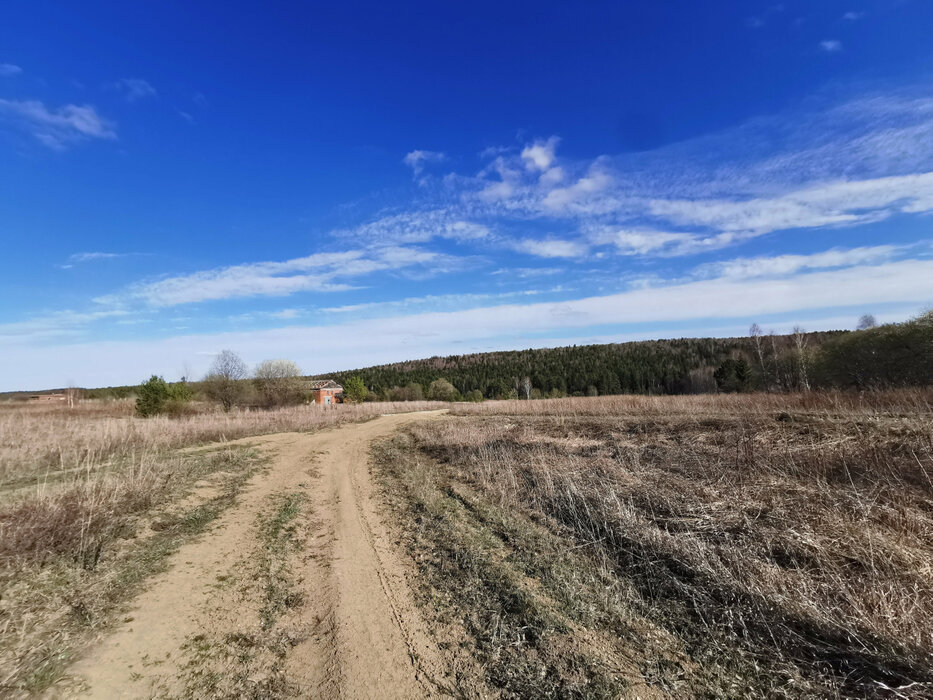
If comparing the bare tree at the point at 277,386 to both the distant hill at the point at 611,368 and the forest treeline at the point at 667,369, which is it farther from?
the distant hill at the point at 611,368

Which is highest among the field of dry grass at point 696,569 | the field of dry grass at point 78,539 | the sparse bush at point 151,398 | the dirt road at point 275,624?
the sparse bush at point 151,398

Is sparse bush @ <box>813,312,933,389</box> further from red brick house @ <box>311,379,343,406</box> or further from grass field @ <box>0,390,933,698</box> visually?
red brick house @ <box>311,379,343,406</box>

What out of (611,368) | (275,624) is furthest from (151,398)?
(611,368)

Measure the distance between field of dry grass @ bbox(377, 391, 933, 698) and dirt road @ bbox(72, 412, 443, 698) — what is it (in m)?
0.57

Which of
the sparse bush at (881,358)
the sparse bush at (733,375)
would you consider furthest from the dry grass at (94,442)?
the sparse bush at (733,375)

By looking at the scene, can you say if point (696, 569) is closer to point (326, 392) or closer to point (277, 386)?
point (277, 386)

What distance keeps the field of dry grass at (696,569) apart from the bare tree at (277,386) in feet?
144

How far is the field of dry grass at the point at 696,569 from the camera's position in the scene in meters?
3.58

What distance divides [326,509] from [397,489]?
84.2 inches

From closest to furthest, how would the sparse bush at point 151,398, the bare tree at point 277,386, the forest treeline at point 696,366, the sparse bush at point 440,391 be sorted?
the forest treeline at point 696,366 < the sparse bush at point 151,398 < the bare tree at point 277,386 < the sparse bush at point 440,391

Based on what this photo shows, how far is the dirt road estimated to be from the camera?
11.6ft

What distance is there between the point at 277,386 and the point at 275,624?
50745 mm

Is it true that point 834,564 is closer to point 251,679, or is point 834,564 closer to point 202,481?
point 251,679

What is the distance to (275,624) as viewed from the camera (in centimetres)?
445
